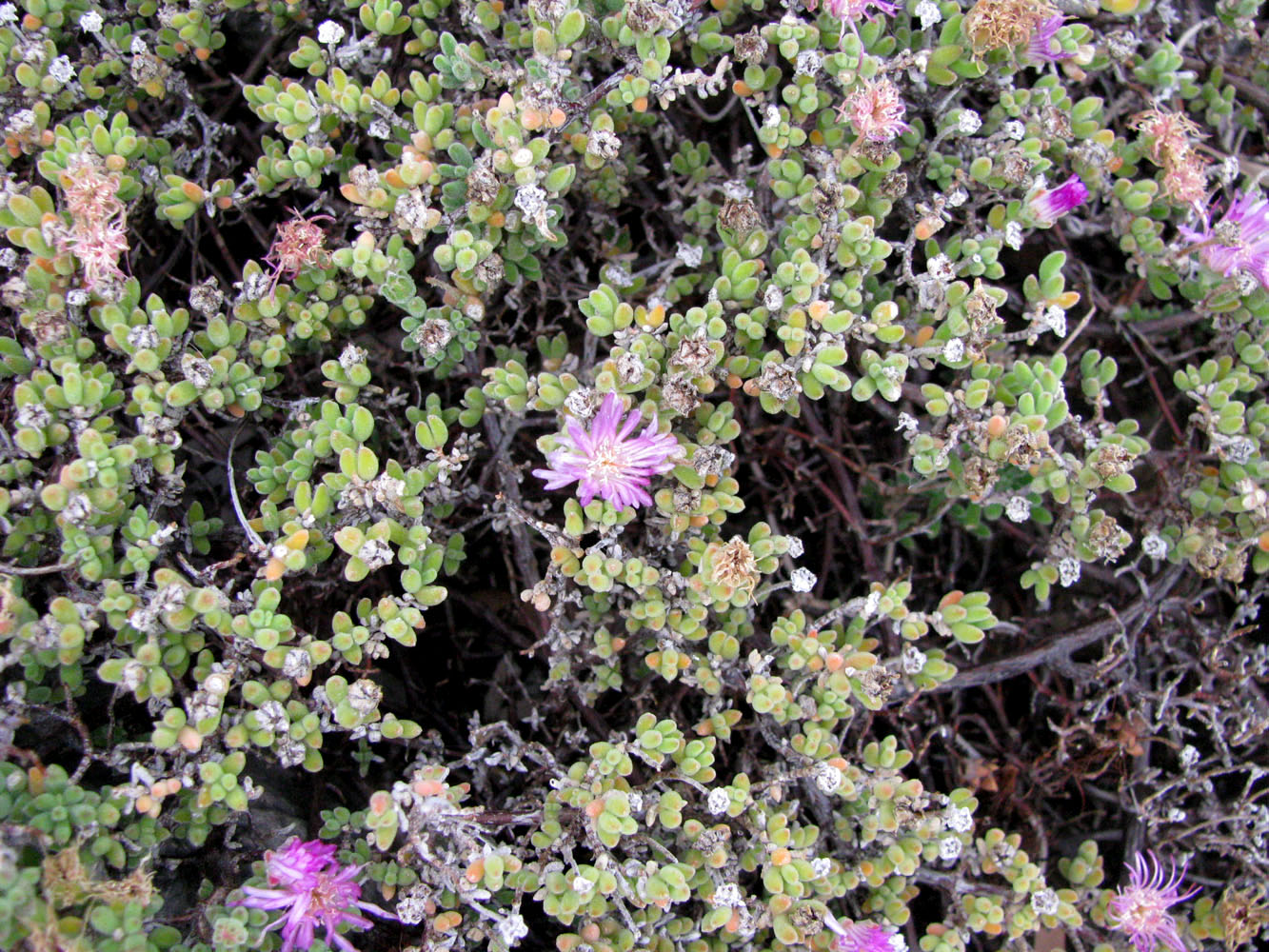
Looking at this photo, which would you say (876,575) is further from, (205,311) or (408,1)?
(408,1)

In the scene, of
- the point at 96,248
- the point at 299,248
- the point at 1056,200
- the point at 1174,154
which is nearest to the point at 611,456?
the point at 299,248

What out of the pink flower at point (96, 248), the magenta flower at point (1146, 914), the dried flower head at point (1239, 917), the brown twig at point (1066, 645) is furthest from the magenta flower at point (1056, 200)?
the pink flower at point (96, 248)

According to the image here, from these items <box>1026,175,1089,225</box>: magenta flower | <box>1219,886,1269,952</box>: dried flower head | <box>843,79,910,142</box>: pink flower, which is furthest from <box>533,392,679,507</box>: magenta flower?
<box>1219,886,1269,952</box>: dried flower head

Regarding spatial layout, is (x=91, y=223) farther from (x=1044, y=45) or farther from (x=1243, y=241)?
(x=1243, y=241)

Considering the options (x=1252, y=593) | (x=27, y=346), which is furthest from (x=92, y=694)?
(x=1252, y=593)

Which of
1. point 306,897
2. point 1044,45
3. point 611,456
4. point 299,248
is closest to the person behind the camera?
point 306,897
